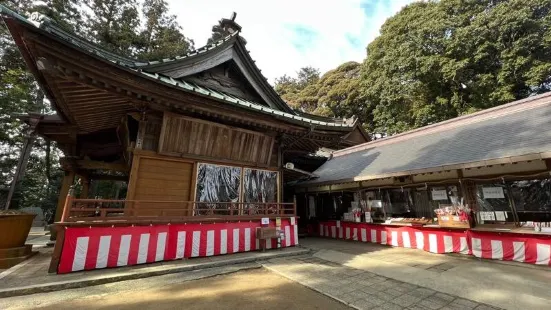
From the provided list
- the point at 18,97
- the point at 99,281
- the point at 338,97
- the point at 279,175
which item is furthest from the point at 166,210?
the point at 338,97

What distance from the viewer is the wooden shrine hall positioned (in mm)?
5379

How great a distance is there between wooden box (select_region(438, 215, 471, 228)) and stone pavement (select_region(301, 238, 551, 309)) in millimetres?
984

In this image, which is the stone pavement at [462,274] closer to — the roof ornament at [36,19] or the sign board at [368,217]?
the sign board at [368,217]

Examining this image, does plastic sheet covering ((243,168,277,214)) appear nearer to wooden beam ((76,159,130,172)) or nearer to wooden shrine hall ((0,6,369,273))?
wooden shrine hall ((0,6,369,273))

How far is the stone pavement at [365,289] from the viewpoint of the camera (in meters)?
4.18

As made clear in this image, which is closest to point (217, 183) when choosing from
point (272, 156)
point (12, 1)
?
point (272, 156)

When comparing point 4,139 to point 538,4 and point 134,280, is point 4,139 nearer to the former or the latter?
point 134,280

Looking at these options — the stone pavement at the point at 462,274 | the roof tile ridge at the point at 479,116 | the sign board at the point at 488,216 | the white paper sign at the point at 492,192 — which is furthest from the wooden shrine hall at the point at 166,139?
the roof tile ridge at the point at 479,116

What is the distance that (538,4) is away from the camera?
63.0 ft

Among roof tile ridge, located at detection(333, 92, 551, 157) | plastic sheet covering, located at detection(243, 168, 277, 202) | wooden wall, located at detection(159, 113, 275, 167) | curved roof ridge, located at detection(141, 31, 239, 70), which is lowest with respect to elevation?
plastic sheet covering, located at detection(243, 168, 277, 202)

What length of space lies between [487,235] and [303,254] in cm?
571

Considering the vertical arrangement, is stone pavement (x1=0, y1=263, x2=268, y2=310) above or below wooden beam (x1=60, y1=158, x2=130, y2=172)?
below

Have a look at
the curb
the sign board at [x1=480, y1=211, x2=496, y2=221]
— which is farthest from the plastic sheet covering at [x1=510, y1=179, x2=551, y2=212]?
the curb

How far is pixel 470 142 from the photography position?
918 cm
